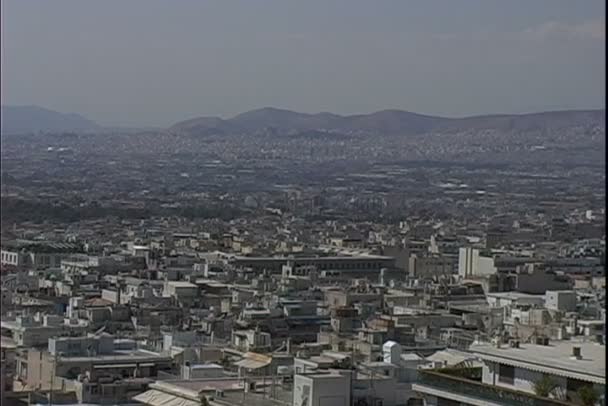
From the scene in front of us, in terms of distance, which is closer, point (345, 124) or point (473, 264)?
point (473, 264)

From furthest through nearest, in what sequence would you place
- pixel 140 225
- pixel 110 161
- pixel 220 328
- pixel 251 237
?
pixel 110 161
pixel 140 225
pixel 251 237
pixel 220 328

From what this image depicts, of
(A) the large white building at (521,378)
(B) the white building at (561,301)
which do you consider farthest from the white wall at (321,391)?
(B) the white building at (561,301)

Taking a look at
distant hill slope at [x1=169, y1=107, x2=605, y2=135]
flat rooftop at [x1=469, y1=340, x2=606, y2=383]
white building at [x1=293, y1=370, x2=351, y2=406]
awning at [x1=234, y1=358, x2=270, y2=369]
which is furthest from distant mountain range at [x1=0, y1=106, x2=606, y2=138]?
flat rooftop at [x1=469, y1=340, x2=606, y2=383]

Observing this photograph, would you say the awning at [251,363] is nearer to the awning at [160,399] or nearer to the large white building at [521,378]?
the awning at [160,399]

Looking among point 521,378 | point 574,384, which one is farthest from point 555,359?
point 574,384

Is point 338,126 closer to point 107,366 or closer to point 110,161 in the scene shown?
point 110,161

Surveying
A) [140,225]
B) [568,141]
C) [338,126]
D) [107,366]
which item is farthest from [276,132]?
[107,366]

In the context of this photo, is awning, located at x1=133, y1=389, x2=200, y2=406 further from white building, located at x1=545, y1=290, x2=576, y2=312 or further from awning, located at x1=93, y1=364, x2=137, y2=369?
white building, located at x1=545, y1=290, x2=576, y2=312

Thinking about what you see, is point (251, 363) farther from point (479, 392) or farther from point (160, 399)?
point (479, 392)
